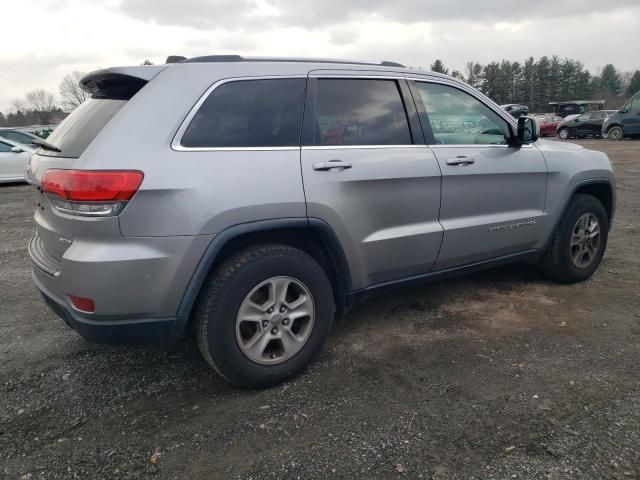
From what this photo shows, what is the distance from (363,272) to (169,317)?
121 centimetres

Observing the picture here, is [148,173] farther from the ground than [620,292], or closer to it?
farther from the ground

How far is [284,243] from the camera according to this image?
113 inches

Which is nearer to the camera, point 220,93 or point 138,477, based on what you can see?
point 138,477

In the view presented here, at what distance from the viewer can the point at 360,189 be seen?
297cm

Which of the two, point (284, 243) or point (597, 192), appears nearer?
point (284, 243)

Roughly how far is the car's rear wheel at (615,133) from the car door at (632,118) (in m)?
0.33

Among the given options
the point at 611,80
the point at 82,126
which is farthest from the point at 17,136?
the point at 611,80

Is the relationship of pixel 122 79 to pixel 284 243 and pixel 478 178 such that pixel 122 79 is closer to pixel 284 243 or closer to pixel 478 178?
pixel 284 243

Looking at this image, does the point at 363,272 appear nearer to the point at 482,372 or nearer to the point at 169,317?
the point at 482,372

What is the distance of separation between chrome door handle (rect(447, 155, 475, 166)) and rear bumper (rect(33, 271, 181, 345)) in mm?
2078

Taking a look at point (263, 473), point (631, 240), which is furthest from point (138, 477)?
point (631, 240)

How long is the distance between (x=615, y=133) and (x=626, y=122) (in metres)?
0.99

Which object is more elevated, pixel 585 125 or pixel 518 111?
pixel 518 111

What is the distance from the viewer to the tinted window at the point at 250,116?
259 cm
